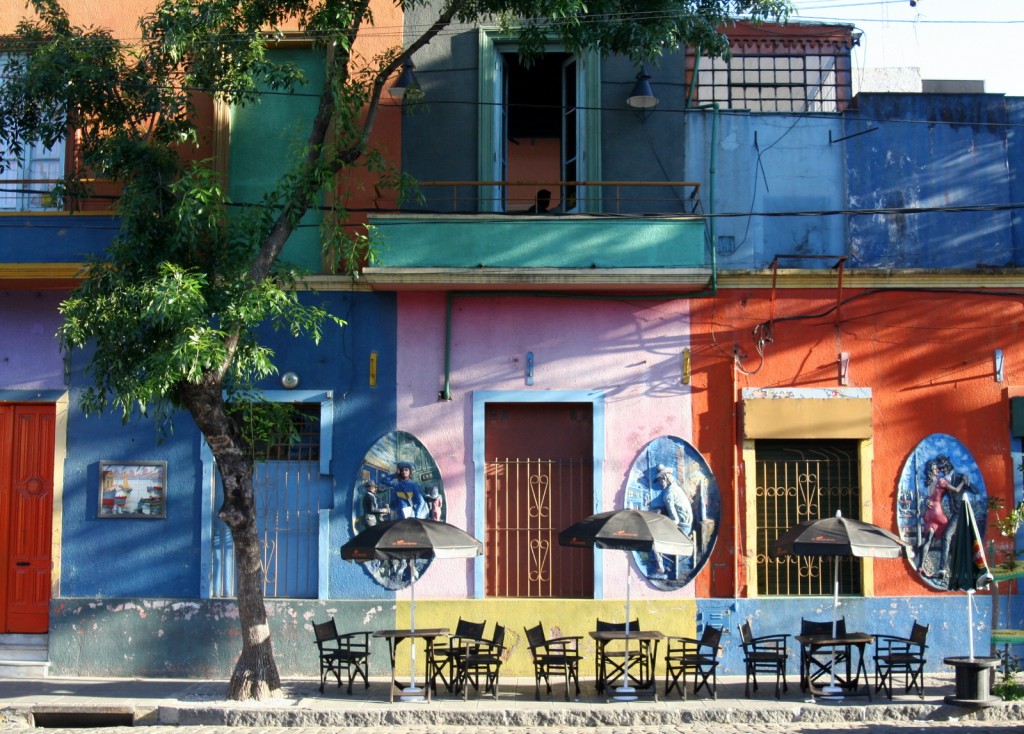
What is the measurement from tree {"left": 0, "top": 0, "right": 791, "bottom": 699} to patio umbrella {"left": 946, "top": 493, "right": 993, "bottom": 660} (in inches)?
228

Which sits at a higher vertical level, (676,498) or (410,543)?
(676,498)

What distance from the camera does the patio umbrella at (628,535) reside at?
1144 centimetres

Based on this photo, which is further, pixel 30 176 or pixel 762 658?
pixel 30 176

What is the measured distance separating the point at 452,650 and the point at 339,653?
1.21 metres

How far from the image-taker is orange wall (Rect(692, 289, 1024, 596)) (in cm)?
1368

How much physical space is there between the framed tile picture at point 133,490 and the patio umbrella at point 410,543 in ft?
10.4

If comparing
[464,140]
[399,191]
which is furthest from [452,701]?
[464,140]

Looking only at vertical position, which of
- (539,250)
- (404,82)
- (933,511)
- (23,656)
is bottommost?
(23,656)

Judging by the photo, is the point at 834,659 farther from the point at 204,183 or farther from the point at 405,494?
the point at 204,183

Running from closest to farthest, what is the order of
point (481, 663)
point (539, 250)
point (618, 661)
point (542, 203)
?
point (481, 663) < point (618, 661) < point (539, 250) < point (542, 203)

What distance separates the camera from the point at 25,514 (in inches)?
547

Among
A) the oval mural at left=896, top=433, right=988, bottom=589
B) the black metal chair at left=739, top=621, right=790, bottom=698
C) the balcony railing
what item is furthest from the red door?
the oval mural at left=896, top=433, right=988, bottom=589

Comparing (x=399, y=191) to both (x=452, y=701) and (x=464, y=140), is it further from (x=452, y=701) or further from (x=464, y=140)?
(x=452, y=701)

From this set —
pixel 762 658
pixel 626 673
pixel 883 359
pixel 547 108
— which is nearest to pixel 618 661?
pixel 626 673
